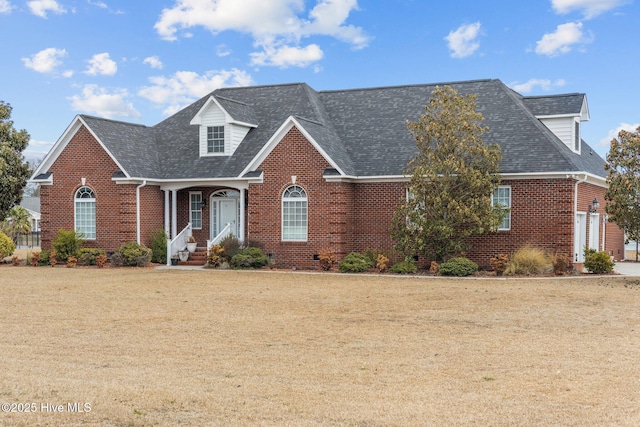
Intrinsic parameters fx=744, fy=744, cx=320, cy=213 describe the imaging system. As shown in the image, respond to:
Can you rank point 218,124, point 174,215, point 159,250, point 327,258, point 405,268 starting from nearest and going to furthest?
point 405,268 → point 327,258 → point 159,250 → point 218,124 → point 174,215

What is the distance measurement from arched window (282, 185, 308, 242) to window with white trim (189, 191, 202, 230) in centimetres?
549

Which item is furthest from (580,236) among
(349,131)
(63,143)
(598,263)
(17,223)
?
(17,223)

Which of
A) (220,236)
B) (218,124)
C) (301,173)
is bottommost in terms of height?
(220,236)

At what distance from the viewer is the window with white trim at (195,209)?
32875 millimetres

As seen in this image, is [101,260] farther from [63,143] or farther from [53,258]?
[63,143]

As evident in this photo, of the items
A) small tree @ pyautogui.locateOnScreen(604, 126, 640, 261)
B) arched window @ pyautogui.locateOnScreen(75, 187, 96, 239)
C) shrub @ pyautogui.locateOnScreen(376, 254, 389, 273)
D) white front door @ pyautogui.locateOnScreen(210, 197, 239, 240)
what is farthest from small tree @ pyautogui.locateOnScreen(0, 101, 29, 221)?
small tree @ pyautogui.locateOnScreen(604, 126, 640, 261)

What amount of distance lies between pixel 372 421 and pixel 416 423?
1.55 ft

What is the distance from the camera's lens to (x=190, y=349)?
12211 mm

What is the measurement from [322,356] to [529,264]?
1553cm

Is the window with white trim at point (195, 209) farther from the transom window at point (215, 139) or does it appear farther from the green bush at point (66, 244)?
the green bush at point (66, 244)

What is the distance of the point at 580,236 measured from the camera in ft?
94.3

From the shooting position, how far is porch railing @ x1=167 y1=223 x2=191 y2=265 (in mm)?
30875

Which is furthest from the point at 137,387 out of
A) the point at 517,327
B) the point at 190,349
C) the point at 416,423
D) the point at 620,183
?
the point at 620,183

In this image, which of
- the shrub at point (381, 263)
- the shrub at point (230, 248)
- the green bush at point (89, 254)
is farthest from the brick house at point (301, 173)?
the shrub at point (381, 263)
